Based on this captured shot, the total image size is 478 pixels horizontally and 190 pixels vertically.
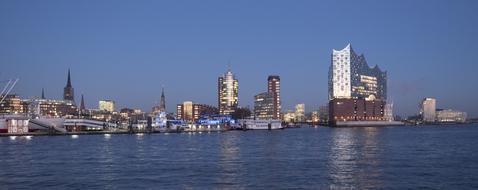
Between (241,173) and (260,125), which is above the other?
(260,125)

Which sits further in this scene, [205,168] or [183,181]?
[205,168]

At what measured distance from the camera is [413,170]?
36.5m

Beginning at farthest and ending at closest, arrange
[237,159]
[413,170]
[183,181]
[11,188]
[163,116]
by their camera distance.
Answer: [163,116] < [237,159] < [413,170] < [183,181] < [11,188]

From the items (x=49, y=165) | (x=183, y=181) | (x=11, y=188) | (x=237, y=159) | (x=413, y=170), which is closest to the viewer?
(x=11, y=188)

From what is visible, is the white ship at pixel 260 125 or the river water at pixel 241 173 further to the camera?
the white ship at pixel 260 125

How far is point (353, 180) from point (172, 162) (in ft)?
54.4

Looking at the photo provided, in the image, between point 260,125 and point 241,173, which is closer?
point 241,173

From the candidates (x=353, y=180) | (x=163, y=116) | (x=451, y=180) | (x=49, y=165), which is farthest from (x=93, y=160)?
(x=163, y=116)

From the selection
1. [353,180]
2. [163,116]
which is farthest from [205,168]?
[163,116]

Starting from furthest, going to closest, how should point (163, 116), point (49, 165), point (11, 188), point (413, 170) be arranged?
point (163, 116) → point (49, 165) → point (413, 170) → point (11, 188)

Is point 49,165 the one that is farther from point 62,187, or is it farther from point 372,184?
point 372,184

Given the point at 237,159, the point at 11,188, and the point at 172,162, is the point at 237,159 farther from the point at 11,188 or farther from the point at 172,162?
the point at 11,188

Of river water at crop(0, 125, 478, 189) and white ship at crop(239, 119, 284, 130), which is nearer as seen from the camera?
river water at crop(0, 125, 478, 189)

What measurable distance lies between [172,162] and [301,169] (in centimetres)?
1108
